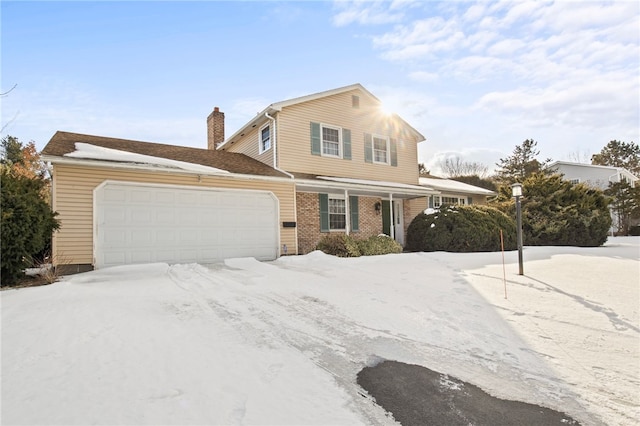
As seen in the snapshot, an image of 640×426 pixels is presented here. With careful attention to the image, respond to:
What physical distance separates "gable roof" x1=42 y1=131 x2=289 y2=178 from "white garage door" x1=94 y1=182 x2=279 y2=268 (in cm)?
102

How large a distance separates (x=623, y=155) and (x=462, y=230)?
4147 cm

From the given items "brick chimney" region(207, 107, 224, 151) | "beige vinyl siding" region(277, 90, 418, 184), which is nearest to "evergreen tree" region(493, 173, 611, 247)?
"beige vinyl siding" region(277, 90, 418, 184)

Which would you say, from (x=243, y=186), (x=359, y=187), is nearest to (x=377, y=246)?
(x=359, y=187)

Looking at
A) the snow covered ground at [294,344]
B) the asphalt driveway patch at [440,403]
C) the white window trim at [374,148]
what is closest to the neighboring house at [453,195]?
the white window trim at [374,148]

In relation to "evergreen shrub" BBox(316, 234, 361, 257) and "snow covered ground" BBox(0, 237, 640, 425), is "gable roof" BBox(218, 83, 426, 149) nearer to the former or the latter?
"evergreen shrub" BBox(316, 234, 361, 257)

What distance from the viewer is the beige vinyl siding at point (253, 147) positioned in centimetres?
1319

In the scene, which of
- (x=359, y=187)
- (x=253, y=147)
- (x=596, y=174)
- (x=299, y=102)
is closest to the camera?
(x=359, y=187)

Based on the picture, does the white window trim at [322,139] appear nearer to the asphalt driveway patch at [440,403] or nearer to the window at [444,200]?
the window at [444,200]

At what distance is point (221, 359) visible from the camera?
3062 mm

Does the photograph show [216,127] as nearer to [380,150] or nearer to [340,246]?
[380,150]

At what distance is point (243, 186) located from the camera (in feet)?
35.4

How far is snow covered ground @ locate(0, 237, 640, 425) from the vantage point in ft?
7.73

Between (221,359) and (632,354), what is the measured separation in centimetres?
436

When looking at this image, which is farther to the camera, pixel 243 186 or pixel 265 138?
pixel 265 138
